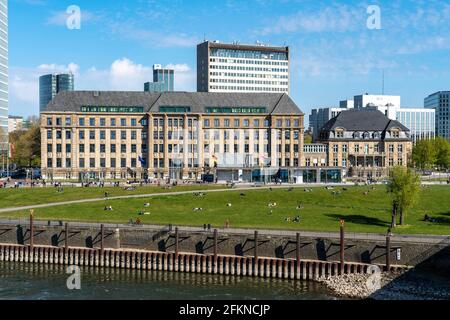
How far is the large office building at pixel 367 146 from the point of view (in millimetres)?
165750

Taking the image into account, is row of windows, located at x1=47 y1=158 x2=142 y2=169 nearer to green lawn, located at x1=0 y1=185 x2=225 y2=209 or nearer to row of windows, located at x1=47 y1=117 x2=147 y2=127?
row of windows, located at x1=47 y1=117 x2=147 y2=127

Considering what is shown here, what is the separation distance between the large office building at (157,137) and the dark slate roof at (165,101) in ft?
0.82

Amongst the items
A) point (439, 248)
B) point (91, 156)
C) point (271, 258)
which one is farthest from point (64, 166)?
point (439, 248)

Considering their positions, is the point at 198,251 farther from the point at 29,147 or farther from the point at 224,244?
the point at 29,147

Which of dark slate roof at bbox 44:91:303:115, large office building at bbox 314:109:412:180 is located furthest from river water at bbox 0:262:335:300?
large office building at bbox 314:109:412:180

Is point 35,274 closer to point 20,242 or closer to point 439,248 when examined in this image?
point 20,242

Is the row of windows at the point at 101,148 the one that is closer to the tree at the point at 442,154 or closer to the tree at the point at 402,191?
the tree at the point at 402,191

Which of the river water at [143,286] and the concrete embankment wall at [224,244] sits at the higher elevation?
the concrete embankment wall at [224,244]

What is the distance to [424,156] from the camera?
181500 millimetres

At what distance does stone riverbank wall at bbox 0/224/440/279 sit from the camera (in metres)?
75.1

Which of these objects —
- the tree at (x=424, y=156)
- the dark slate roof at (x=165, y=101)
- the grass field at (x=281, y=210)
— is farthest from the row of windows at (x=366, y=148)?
the grass field at (x=281, y=210)

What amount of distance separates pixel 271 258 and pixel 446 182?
73.0 metres

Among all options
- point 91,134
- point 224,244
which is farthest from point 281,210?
point 91,134

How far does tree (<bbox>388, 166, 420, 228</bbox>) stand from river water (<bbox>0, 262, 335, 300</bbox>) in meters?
21.8
